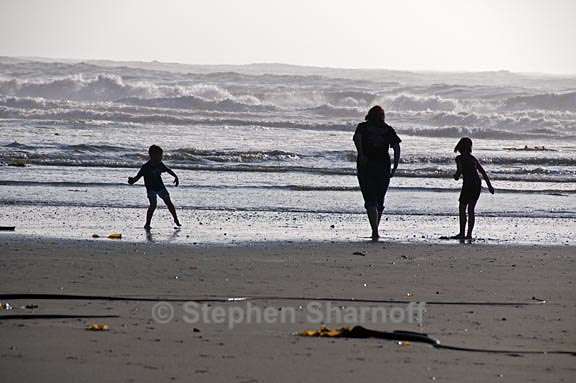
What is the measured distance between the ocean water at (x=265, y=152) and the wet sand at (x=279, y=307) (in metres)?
1.51

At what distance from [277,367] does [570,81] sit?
6460 cm

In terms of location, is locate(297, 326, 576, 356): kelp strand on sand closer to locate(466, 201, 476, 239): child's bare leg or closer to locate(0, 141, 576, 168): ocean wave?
locate(466, 201, 476, 239): child's bare leg

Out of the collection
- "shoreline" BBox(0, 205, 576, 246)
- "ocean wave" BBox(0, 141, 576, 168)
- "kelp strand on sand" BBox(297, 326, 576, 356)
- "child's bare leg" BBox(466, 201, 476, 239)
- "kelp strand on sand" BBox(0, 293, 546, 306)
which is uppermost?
"kelp strand on sand" BBox(297, 326, 576, 356)

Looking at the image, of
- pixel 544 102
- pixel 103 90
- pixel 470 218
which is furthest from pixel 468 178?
pixel 103 90

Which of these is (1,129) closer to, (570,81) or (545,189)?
(545,189)

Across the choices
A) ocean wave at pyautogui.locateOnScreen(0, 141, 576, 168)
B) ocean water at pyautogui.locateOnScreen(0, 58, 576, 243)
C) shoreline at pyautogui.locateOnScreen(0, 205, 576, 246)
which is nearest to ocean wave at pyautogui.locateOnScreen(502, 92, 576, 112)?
ocean water at pyautogui.locateOnScreen(0, 58, 576, 243)

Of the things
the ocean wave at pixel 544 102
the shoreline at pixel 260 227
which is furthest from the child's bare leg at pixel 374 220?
the ocean wave at pixel 544 102

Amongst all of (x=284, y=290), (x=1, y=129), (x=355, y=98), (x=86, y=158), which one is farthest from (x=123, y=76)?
(x=284, y=290)

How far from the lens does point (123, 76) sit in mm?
55219

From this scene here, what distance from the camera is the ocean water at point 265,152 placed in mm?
13234

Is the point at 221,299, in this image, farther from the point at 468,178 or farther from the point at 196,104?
the point at 196,104

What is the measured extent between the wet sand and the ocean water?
4.95ft

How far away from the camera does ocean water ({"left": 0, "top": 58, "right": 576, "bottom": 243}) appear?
1323 centimetres

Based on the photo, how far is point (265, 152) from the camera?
2461 centimetres
